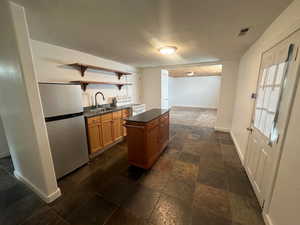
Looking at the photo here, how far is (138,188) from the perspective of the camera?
1902 mm

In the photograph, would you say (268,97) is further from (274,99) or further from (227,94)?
(227,94)

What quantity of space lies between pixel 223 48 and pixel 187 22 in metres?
1.66

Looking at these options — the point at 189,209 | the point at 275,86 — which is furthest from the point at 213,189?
the point at 275,86

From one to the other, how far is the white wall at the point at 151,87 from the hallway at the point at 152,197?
321 cm

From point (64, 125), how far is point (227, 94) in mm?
4589

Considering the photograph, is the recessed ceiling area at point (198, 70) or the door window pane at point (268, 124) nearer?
the door window pane at point (268, 124)

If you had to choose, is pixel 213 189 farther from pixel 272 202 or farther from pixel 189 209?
pixel 272 202

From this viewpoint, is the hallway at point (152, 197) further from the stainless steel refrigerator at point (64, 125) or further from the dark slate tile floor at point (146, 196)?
the stainless steel refrigerator at point (64, 125)

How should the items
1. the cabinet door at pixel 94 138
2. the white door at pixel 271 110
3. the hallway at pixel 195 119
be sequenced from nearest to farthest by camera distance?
the white door at pixel 271 110
the cabinet door at pixel 94 138
the hallway at pixel 195 119

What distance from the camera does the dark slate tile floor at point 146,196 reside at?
1.45 metres

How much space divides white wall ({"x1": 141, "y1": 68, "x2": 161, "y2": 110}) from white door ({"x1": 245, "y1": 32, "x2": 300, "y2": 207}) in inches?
145

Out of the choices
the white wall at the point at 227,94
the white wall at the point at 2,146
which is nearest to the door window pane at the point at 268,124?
the white wall at the point at 227,94

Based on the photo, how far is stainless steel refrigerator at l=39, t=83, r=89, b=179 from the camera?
1.85m

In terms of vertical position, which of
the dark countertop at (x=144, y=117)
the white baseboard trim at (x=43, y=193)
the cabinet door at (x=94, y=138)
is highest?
the dark countertop at (x=144, y=117)
